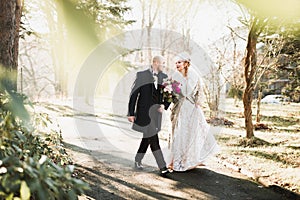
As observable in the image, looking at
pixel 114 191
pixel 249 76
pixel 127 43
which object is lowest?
pixel 114 191

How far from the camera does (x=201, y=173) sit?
5723 mm

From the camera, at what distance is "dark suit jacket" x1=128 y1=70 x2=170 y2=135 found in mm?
5730

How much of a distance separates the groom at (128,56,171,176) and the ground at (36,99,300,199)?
656 millimetres

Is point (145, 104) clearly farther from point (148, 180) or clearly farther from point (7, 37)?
point (7, 37)

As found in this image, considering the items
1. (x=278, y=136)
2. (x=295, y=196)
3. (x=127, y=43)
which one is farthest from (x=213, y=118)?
(x=127, y=43)

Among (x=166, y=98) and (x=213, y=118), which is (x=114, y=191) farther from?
(x=213, y=118)

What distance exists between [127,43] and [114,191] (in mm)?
19874

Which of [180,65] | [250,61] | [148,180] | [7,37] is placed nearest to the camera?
[7,37]

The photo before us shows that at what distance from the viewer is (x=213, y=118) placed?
44.8 feet

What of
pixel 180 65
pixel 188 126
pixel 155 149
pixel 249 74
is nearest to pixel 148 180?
pixel 155 149

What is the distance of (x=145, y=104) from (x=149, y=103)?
8 centimetres

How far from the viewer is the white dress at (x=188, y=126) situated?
5.68 metres

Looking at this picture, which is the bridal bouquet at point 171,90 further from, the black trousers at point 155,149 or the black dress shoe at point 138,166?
the black dress shoe at point 138,166

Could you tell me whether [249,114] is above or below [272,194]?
above
